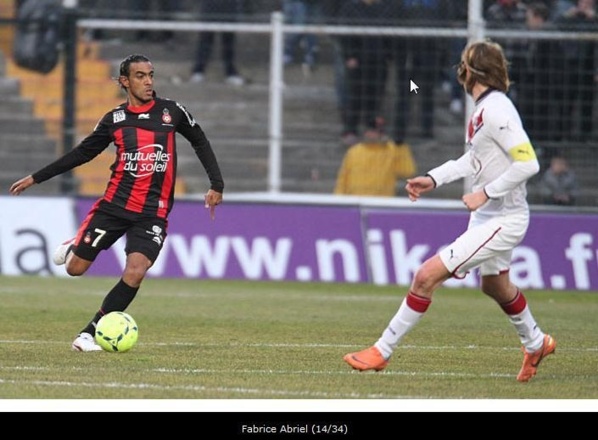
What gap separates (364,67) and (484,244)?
1121 centimetres

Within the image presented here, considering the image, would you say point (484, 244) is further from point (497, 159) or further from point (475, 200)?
point (497, 159)

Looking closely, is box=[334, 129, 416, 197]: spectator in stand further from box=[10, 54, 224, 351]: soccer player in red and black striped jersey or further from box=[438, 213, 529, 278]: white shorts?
box=[438, 213, 529, 278]: white shorts

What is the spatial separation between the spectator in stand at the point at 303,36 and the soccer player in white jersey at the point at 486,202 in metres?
11.1

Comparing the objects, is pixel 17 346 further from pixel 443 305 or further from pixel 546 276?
pixel 546 276

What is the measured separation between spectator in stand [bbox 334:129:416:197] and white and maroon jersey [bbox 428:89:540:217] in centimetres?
1028

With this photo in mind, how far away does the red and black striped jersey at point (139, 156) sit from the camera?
1151cm

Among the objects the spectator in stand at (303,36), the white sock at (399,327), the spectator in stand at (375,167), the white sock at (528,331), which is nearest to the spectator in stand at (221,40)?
the spectator in stand at (303,36)

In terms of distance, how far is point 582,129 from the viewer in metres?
20.1

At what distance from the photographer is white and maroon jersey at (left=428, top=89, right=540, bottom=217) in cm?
938

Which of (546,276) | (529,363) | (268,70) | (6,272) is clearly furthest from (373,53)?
(529,363)

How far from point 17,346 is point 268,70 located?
36.9 feet

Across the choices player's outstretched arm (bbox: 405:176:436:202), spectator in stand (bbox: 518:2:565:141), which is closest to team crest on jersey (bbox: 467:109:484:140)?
player's outstretched arm (bbox: 405:176:436:202)

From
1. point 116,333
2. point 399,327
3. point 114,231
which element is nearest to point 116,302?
point 116,333

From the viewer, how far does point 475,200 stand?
9367 millimetres
